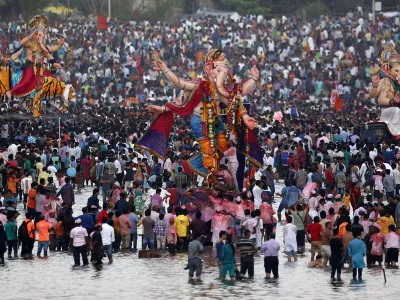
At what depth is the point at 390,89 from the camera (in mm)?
49656

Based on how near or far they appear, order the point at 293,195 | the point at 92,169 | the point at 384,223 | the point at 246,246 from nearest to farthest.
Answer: the point at 246,246 < the point at 384,223 < the point at 293,195 < the point at 92,169

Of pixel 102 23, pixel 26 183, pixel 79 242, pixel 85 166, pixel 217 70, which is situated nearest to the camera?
pixel 79 242

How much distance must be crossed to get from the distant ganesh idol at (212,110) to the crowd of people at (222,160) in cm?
56

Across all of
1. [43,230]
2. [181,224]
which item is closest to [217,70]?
[181,224]

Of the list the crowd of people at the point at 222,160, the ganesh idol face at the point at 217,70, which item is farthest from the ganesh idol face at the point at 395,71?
the ganesh idol face at the point at 217,70

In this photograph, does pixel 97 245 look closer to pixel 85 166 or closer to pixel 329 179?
pixel 329 179

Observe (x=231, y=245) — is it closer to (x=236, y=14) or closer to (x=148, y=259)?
(x=148, y=259)

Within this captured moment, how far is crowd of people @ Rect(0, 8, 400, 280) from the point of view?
109 feet

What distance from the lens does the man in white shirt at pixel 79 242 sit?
108 feet

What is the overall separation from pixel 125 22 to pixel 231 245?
5301 cm

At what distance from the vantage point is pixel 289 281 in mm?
31328

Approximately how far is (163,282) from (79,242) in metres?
2.26

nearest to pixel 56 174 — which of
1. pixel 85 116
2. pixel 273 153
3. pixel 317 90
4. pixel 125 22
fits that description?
pixel 273 153

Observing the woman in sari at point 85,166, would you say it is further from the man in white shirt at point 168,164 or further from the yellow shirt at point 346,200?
the yellow shirt at point 346,200
